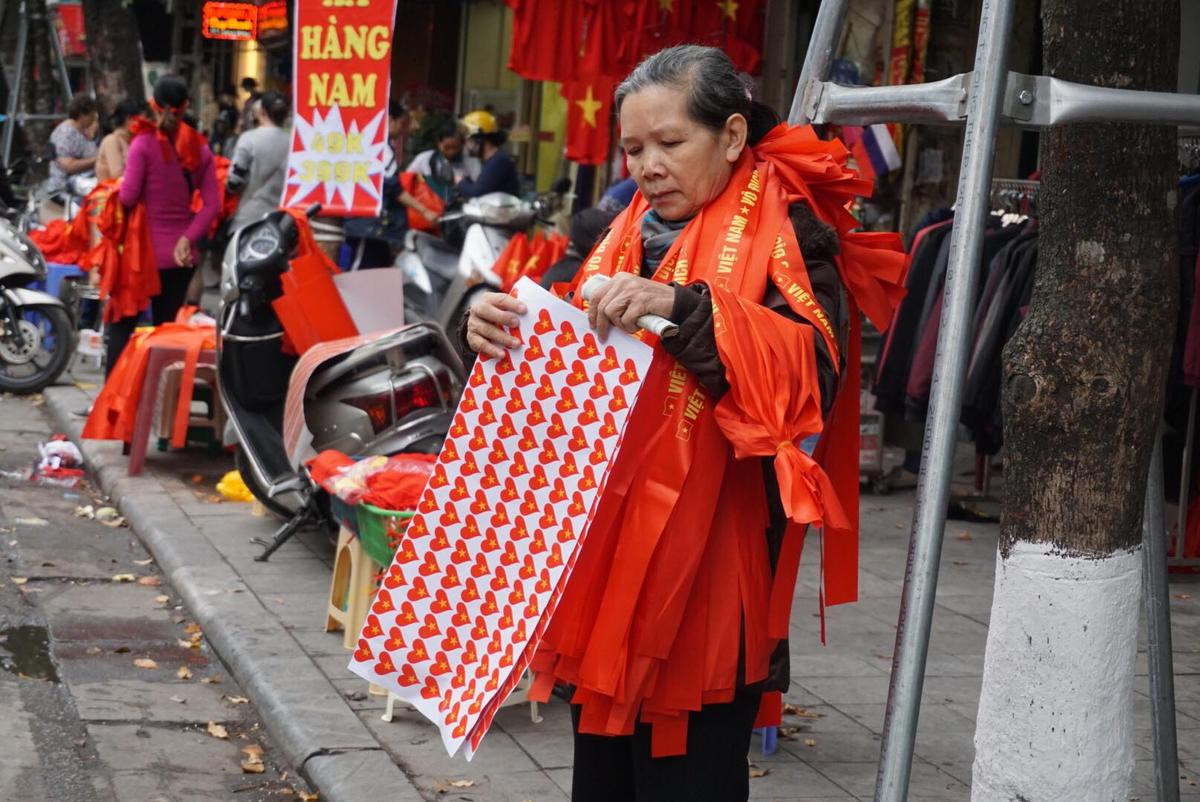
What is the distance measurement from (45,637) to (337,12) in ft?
11.0

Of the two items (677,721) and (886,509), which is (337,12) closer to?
(886,509)

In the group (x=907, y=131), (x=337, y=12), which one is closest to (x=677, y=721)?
(x=337, y=12)

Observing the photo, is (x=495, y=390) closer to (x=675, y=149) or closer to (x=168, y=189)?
(x=675, y=149)

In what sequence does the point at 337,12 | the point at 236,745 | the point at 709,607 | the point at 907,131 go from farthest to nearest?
the point at 907,131, the point at 337,12, the point at 236,745, the point at 709,607

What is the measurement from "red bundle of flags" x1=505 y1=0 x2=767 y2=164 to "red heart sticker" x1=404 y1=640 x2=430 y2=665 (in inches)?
313

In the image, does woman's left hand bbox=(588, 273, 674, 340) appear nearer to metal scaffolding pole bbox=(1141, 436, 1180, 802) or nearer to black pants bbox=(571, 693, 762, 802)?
black pants bbox=(571, 693, 762, 802)

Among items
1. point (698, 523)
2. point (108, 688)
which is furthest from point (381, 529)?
point (698, 523)

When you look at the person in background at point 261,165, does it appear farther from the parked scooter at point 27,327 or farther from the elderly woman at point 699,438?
the elderly woman at point 699,438

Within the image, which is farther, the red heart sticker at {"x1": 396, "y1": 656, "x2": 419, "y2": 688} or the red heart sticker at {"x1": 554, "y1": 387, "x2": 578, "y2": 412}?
the red heart sticker at {"x1": 396, "y1": 656, "x2": 419, "y2": 688}

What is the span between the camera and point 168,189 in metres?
10.1

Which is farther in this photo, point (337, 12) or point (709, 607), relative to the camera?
point (337, 12)

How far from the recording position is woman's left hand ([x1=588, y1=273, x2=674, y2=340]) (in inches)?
103

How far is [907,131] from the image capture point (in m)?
10.2

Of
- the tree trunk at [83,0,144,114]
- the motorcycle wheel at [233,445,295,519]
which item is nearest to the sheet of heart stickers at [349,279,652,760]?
the motorcycle wheel at [233,445,295,519]
